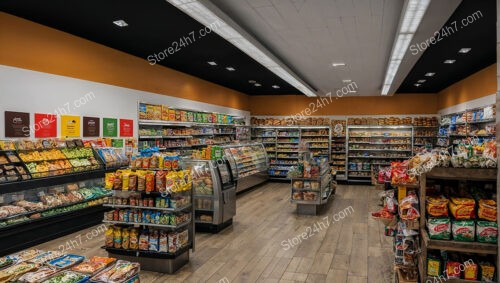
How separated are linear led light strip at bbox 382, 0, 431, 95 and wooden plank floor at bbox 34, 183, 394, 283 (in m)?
3.33

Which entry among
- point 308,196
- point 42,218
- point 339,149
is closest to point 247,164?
point 308,196

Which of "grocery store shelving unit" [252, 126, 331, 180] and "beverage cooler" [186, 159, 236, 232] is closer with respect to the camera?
"beverage cooler" [186, 159, 236, 232]

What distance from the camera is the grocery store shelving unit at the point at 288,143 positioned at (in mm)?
14125

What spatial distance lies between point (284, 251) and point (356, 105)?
397 inches

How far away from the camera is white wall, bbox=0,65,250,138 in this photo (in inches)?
215

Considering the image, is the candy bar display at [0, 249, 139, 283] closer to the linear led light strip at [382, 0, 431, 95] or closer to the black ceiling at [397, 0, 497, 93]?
the linear led light strip at [382, 0, 431, 95]

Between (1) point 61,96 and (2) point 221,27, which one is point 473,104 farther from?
(1) point 61,96

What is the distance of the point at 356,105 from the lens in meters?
14.4

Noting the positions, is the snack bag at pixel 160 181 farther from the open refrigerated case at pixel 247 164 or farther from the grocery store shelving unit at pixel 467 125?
the grocery store shelving unit at pixel 467 125

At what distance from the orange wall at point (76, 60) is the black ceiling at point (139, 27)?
0.50 ft

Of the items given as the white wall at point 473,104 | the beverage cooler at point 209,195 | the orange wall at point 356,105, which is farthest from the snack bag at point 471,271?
the orange wall at point 356,105

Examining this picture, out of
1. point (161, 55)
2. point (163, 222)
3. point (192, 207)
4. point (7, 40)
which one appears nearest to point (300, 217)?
point (192, 207)

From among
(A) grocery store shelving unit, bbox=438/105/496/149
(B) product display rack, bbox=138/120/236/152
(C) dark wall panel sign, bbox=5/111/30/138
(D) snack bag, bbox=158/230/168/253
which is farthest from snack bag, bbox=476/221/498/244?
(B) product display rack, bbox=138/120/236/152

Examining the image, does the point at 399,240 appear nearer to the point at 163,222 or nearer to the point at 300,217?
the point at 163,222
